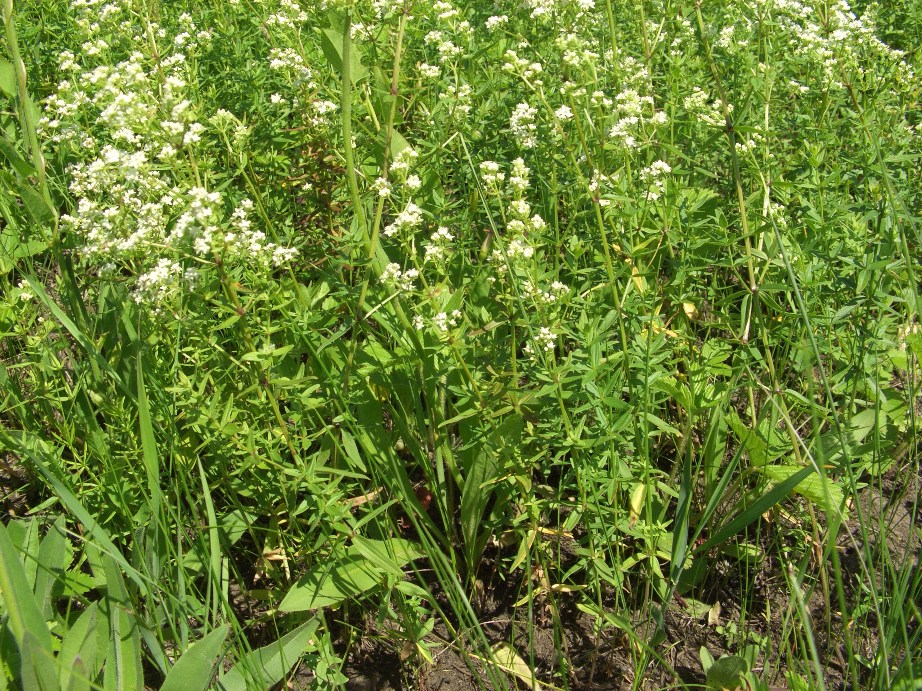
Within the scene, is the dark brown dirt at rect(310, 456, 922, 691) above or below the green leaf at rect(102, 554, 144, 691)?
below

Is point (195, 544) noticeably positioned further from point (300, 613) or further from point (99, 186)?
point (99, 186)

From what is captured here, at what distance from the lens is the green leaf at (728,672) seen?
7.41ft

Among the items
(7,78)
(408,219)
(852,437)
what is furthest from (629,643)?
(7,78)

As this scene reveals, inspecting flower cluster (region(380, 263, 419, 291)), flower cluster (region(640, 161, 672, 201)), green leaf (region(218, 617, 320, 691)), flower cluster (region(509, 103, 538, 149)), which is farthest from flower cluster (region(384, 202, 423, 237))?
green leaf (region(218, 617, 320, 691))

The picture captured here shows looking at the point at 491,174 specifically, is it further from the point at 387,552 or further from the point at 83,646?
the point at 83,646

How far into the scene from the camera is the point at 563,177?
3361mm

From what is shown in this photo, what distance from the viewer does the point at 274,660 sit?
2.24m

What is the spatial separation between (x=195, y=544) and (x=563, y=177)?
194 centimetres

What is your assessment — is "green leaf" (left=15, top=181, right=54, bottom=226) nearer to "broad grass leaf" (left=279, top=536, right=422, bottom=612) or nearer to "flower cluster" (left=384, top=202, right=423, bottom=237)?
"flower cluster" (left=384, top=202, right=423, bottom=237)

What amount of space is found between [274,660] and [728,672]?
122 centimetres

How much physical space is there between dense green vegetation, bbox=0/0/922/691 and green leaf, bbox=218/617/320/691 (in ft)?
0.04

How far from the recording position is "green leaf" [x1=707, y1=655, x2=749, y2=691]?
226 cm

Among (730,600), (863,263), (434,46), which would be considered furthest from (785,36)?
(730,600)

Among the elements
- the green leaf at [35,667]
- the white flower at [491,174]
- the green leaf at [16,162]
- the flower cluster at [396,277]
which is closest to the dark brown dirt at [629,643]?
the green leaf at [35,667]
